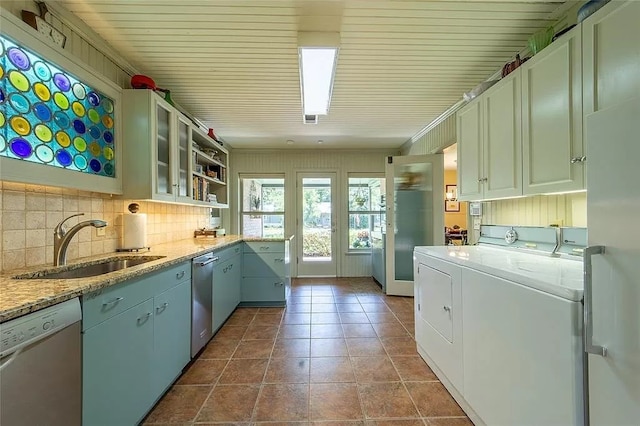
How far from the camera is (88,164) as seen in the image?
6.00ft

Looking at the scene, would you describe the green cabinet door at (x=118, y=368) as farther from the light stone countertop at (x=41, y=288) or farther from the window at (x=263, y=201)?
the window at (x=263, y=201)

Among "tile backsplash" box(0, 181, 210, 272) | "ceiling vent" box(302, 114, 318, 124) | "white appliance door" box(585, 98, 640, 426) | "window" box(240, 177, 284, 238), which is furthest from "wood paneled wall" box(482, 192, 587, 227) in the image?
"window" box(240, 177, 284, 238)

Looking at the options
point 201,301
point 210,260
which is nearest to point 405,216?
point 210,260

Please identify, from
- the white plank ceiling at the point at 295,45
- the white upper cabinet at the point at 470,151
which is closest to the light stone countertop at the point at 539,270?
the white upper cabinet at the point at 470,151

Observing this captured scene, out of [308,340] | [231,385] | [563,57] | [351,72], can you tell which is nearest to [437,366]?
[308,340]

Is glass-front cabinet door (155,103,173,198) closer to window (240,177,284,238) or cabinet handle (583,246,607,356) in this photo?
cabinet handle (583,246,607,356)

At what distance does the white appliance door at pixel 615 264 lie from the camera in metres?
0.81

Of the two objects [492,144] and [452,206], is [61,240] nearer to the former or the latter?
[492,144]

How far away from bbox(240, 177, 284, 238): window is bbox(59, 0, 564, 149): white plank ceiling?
6.59 ft

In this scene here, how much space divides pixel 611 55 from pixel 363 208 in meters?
4.17

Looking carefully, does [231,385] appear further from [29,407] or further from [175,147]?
[175,147]

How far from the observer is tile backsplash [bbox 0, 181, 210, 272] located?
1.44 meters

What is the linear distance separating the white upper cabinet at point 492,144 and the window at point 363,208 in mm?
2786

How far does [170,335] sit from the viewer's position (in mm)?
1815
